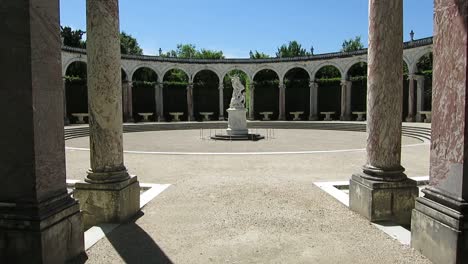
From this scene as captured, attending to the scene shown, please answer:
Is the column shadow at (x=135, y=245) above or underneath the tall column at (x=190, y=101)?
underneath

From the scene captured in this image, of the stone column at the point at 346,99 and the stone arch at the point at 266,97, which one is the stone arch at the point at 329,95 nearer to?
the stone column at the point at 346,99

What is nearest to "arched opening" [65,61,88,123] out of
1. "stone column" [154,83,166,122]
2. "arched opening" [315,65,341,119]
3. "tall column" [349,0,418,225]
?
"stone column" [154,83,166,122]

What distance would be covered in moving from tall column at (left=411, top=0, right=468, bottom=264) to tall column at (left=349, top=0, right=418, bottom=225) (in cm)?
137

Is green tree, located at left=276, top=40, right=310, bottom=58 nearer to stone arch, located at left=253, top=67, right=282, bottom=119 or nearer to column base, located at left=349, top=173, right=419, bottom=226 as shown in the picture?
stone arch, located at left=253, top=67, right=282, bottom=119

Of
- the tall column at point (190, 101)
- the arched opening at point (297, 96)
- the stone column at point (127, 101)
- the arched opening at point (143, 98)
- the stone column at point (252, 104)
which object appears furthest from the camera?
the arched opening at point (297, 96)

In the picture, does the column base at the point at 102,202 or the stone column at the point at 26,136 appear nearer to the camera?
the stone column at the point at 26,136

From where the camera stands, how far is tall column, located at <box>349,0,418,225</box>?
21.2 ft

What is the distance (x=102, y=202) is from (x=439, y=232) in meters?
5.53

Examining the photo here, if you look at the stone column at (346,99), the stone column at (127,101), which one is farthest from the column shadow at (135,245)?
the stone column at (346,99)

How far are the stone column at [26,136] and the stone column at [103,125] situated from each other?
1858 mm

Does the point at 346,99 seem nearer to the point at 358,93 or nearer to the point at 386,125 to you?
the point at 358,93

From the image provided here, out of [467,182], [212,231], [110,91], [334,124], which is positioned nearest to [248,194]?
[212,231]

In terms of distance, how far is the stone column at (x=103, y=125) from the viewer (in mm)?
6484

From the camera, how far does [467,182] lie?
437 centimetres
